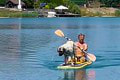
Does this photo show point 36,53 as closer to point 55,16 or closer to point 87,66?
point 87,66

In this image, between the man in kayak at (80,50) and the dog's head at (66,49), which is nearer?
the dog's head at (66,49)

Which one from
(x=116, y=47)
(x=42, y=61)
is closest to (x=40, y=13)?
(x=116, y=47)

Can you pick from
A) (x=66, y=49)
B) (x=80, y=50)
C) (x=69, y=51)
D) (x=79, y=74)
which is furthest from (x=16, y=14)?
(x=79, y=74)

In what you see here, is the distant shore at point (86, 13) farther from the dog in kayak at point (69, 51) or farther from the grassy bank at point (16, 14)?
the dog in kayak at point (69, 51)

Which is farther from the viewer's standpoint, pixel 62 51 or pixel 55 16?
pixel 55 16

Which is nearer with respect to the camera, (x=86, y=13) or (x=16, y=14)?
(x=16, y=14)

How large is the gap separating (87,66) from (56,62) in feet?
10.7

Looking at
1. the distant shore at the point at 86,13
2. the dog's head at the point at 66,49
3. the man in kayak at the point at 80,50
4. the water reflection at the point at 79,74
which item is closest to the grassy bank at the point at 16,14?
the distant shore at the point at 86,13

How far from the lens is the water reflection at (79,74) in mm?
22641

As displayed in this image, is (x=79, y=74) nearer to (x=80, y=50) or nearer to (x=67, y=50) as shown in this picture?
(x=67, y=50)

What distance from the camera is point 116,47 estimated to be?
38250mm

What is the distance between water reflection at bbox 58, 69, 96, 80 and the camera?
22.6 m

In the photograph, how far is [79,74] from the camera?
23.6 meters

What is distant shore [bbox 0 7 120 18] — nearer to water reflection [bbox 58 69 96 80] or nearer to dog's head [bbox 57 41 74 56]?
water reflection [bbox 58 69 96 80]
